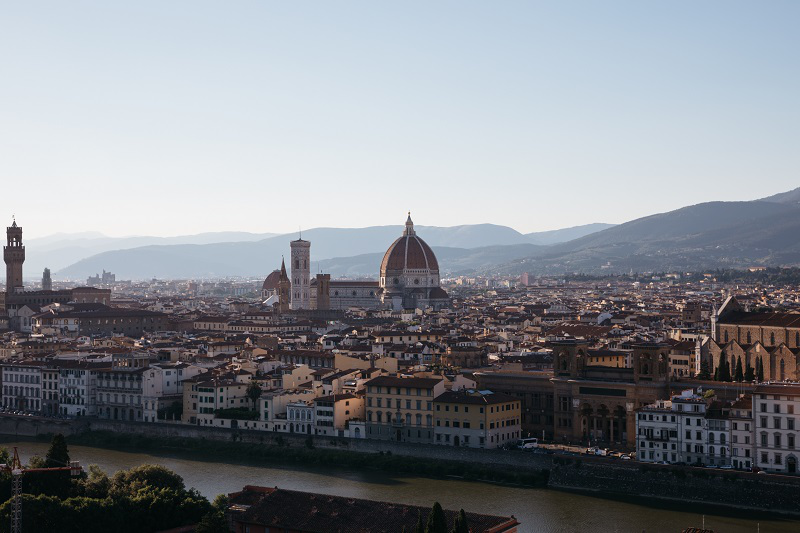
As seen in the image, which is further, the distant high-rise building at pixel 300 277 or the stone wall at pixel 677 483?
the distant high-rise building at pixel 300 277

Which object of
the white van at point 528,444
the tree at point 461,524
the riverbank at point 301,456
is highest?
the tree at point 461,524

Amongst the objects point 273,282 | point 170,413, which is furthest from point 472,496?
point 273,282

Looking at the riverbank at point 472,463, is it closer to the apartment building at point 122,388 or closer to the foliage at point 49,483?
the apartment building at point 122,388

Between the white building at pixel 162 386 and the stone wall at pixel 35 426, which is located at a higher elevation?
the white building at pixel 162 386

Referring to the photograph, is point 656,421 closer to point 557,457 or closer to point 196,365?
point 557,457

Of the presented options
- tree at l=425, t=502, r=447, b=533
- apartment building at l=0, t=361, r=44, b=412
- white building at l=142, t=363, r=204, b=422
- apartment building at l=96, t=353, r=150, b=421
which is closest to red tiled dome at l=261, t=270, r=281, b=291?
apartment building at l=0, t=361, r=44, b=412

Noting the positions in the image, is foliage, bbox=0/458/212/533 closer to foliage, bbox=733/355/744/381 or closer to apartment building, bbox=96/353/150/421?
apartment building, bbox=96/353/150/421

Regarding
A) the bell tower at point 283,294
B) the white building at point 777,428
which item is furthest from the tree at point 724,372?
the bell tower at point 283,294
